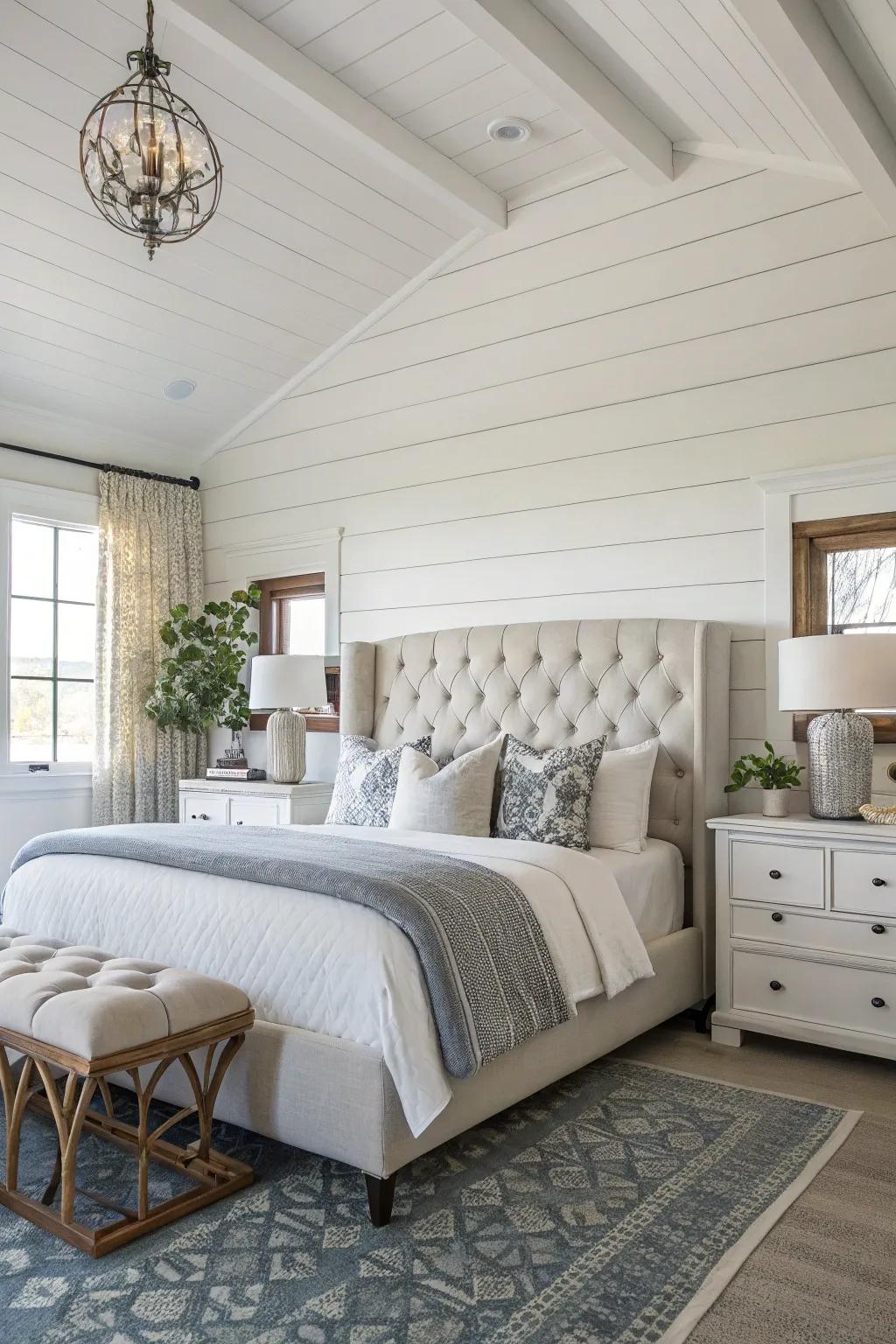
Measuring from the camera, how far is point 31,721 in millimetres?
5102

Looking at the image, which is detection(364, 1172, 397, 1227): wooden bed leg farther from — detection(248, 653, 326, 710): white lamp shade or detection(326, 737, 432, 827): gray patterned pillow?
detection(248, 653, 326, 710): white lamp shade

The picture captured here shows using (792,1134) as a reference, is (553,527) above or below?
above

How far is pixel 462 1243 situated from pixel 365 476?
373 centimetres

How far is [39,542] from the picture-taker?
521cm

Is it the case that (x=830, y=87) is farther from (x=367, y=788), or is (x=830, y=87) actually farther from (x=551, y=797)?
(x=367, y=788)

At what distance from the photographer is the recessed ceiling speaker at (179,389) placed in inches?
206

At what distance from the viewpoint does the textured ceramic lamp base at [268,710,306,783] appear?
494 centimetres

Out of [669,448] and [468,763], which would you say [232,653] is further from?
[669,448]

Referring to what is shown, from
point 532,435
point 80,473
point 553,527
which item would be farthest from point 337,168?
point 80,473

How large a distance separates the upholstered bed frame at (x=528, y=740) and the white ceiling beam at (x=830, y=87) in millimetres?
1527

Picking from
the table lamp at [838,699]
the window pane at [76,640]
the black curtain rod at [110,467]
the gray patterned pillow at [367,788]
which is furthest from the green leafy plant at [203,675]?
the table lamp at [838,699]

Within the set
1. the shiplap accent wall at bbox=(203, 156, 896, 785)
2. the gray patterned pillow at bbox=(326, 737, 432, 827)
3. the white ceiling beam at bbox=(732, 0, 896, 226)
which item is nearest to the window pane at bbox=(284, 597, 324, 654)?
the shiplap accent wall at bbox=(203, 156, 896, 785)

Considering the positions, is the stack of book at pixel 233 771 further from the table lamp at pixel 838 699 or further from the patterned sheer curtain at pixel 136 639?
the table lamp at pixel 838 699

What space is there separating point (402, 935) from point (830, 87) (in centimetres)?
245
